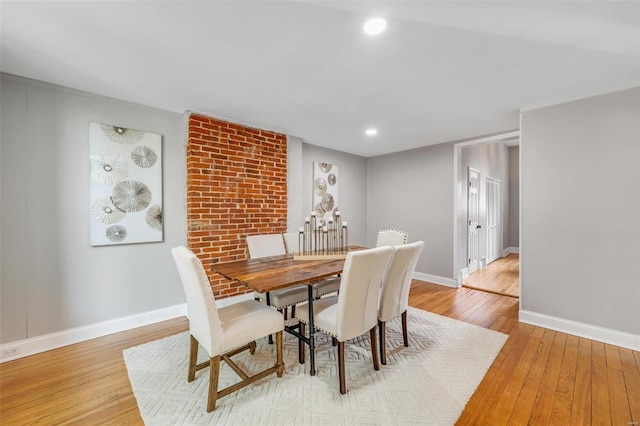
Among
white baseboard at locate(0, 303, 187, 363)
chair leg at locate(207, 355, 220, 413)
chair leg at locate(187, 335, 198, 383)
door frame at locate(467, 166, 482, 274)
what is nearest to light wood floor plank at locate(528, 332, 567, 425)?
chair leg at locate(207, 355, 220, 413)

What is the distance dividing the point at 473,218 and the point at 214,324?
4843 millimetres

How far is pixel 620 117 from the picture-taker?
93.6 inches

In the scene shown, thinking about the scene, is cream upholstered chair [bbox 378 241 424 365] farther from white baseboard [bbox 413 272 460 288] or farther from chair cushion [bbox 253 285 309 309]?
white baseboard [bbox 413 272 460 288]

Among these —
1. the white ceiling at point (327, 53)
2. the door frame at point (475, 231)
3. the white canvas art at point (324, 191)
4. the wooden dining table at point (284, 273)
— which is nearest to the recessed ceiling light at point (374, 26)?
the white ceiling at point (327, 53)

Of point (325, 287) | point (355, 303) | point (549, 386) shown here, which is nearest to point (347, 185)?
point (325, 287)

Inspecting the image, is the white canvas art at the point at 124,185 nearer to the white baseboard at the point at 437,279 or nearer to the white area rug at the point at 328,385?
the white area rug at the point at 328,385

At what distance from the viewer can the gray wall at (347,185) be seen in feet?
14.5

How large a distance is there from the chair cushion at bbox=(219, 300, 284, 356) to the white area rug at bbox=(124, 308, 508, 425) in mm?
390

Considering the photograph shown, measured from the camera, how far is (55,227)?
2350 millimetres

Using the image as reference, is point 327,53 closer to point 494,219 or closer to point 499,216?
point 494,219

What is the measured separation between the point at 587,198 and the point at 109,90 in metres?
4.68

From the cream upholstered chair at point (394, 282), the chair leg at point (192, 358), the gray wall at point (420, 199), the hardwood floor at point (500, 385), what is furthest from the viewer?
the gray wall at point (420, 199)

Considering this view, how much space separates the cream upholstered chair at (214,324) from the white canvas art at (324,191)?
275 cm

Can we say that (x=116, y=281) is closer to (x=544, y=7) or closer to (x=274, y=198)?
(x=274, y=198)
